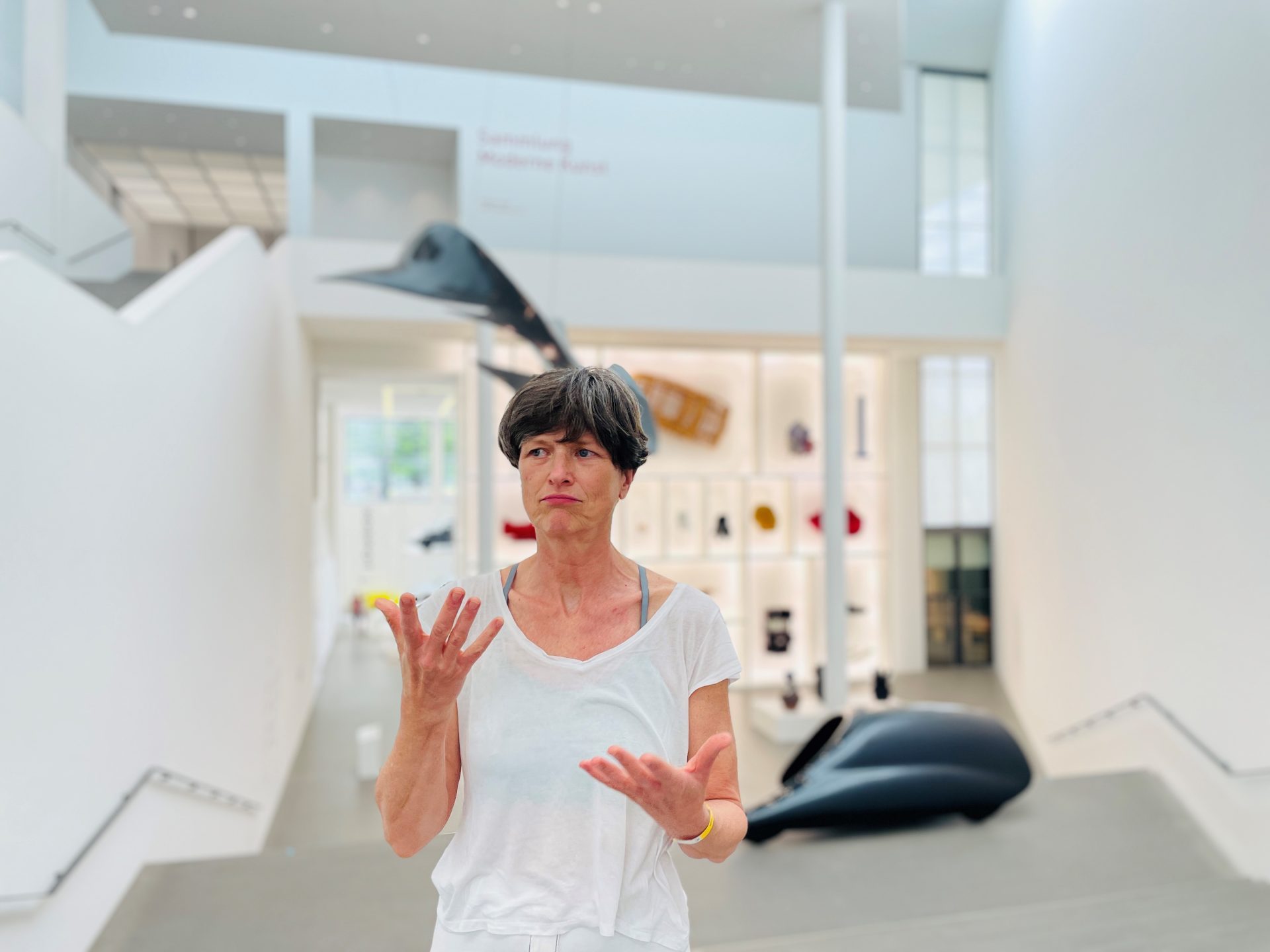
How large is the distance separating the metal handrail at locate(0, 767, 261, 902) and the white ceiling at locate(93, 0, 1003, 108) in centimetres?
563

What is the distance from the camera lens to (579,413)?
1247 mm

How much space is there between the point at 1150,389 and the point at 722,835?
4.95m

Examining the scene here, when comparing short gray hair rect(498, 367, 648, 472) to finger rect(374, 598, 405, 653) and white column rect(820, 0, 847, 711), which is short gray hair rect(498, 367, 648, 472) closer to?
finger rect(374, 598, 405, 653)

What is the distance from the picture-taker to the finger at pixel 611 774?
41.6 inches

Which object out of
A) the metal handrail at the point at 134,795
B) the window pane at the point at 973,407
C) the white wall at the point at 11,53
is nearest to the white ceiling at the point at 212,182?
the white wall at the point at 11,53

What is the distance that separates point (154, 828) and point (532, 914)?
3204 mm

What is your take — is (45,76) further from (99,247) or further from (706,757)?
(706,757)

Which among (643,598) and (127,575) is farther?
(127,575)

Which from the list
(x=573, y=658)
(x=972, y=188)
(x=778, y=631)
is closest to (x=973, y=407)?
(x=972, y=188)

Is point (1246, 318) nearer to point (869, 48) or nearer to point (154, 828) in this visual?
point (869, 48)

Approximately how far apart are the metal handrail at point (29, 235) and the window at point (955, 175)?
8.56 meters

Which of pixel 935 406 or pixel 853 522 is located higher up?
pixel 935 406

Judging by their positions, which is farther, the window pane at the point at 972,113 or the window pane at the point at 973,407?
the window pane at the point at 973,407

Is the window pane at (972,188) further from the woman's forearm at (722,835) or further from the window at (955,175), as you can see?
the woman's forearm at (722,835)
